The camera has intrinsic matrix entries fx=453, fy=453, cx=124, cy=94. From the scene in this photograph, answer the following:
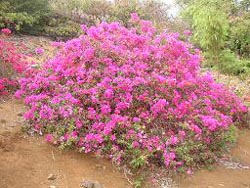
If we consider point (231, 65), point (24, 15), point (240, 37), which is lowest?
point (231, 65)

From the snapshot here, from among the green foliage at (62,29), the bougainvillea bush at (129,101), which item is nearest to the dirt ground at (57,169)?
the bougainvillea bush at (129,101)

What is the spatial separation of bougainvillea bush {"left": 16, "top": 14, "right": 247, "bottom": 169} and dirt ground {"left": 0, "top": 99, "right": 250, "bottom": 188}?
17 centimetres

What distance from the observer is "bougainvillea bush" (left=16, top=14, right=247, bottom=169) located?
6020mm

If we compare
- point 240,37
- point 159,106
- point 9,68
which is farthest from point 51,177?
point 240,37

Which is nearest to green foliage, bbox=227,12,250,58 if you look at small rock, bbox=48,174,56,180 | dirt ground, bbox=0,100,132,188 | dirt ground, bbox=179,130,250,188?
dirt ground, bbox=179,130,250,188

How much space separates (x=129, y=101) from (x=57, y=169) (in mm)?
1413

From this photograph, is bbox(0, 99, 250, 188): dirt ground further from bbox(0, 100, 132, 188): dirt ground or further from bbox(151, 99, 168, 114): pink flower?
bbox(151, 99, 168, 114): pink flower

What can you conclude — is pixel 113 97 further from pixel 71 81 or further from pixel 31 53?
pixel 31 53

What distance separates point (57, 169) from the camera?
5680 millimetres

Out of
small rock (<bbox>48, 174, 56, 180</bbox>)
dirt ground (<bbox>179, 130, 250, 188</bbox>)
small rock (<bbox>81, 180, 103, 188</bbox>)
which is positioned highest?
dirt ground (<bbox>179, 130, 250, 188</bbox>)

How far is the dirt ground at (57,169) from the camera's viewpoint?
5426 mm

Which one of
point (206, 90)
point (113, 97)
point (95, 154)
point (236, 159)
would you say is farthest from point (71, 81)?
point (236, 159)

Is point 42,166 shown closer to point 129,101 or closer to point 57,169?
point 57,169

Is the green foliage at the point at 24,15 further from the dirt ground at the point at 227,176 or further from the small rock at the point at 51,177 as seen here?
the dirt ground at the point at 227,176
